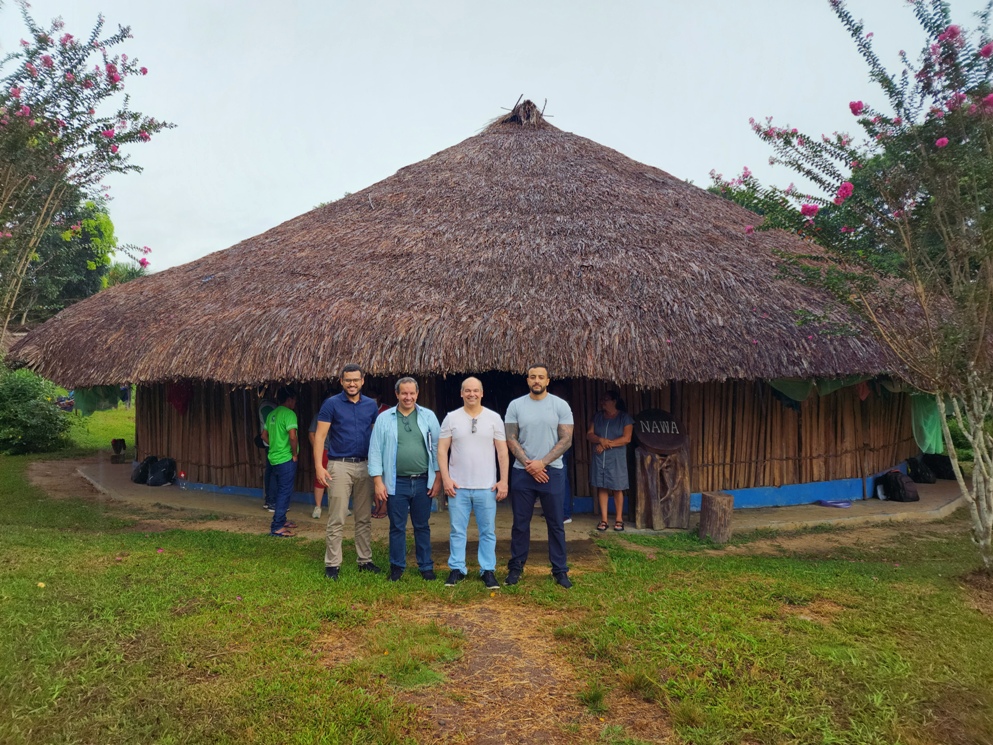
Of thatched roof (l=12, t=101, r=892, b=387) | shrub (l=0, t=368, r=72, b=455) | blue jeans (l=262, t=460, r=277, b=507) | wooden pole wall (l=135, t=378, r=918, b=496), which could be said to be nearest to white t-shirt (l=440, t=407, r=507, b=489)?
thatched roof (l=12, t=101, r=892, b=387)

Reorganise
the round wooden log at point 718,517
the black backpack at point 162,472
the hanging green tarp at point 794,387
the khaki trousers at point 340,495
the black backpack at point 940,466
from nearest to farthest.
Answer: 1. the khaki trousers at point 340,495
2. the round wooden log at point 718,517
3. the hanging green tarp at point 794,387
4. the black backpack at point 162,472
5. the black backpack at point 940,466

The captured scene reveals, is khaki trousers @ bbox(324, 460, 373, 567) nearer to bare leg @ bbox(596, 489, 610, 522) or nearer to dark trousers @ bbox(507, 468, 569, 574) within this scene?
dark trousers @ bbox(507, 468, 569, 574)

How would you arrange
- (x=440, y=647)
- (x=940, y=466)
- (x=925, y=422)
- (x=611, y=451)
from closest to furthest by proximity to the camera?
(x=440, y=647) → (x=611, y=451) → (x=925, y=422) → (x=940, y=466)

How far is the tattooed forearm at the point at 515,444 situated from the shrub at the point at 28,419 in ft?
38.5

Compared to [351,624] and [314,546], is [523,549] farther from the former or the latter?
[314,546]

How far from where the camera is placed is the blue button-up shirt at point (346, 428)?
4742 mm

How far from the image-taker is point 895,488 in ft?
25.9

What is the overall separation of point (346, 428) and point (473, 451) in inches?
39.3

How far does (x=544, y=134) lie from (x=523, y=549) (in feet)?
27.8

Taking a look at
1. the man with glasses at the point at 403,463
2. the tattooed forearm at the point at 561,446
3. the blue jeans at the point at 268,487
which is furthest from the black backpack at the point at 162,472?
the tattooed forearm at the point at 561,446

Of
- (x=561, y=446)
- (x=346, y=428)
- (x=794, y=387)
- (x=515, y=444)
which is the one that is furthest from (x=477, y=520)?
(x=794, y=387)

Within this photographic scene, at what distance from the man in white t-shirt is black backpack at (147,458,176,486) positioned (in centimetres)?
605

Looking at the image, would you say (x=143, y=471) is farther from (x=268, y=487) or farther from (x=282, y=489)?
(x=282, y=489)

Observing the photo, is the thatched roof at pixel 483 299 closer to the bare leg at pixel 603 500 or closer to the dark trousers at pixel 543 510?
the bare leg at pixel 603 500
